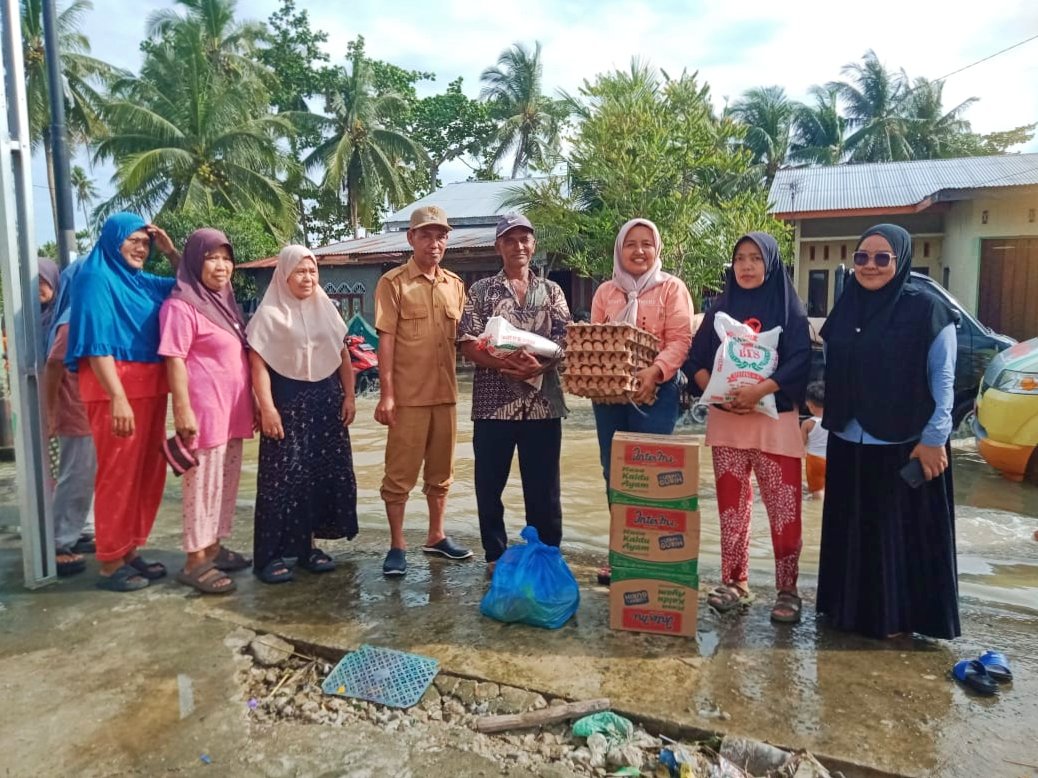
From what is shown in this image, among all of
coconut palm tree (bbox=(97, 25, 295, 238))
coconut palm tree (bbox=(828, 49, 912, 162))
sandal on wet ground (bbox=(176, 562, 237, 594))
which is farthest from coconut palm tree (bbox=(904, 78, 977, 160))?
sandal on wet ground (bbox=(176, 562, 237, 594))

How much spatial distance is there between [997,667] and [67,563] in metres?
4.36

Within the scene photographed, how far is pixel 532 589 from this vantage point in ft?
10.3

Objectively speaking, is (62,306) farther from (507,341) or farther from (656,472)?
(656,472)

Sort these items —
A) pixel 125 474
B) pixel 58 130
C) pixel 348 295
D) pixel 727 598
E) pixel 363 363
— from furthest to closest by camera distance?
pixel 348 295 → pixel 363 363 → pixel 58 130 → pixel 125 474 → pixel 727 598

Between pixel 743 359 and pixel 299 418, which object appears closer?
pixel 743 359

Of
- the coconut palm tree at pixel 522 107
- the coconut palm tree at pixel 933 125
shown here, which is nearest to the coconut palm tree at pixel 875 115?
the coconut palm tree at pixel 933 125

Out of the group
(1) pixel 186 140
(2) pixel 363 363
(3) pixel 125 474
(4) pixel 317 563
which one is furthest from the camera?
Result: (1) pixel 186 140

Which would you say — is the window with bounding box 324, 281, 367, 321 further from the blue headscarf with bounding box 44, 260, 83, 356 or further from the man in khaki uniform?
the man in khaki uniform

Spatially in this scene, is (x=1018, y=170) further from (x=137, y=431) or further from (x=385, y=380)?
(x=137, y=431)

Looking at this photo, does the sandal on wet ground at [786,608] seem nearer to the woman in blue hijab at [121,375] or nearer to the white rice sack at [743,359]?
the white rice sack at [743,359]

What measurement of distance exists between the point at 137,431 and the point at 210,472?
416mm

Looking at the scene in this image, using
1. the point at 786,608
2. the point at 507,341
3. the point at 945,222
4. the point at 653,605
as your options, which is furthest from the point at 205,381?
the point at 945,222

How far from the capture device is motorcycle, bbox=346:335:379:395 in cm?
1208

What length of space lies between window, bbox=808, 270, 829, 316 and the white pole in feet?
44.0
